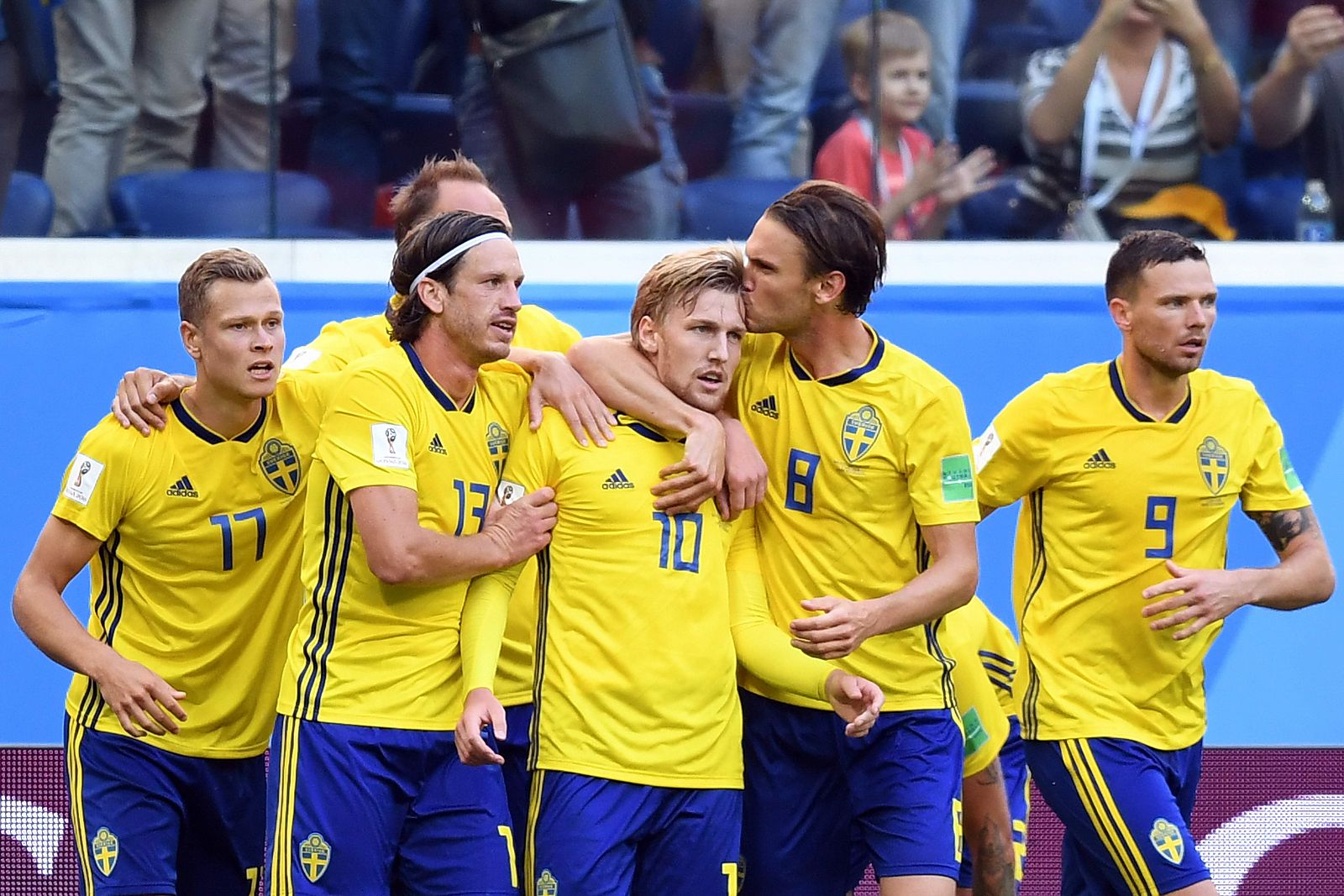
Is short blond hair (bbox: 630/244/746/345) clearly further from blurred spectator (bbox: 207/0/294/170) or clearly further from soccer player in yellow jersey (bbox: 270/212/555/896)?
blurred spectator (bbox: 207/0/294/170)

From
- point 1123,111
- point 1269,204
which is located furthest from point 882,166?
point 1269,204

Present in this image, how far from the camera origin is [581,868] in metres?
3.72

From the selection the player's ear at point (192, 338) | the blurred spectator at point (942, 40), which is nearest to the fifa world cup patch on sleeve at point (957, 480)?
the player's ear at point (192, 338)

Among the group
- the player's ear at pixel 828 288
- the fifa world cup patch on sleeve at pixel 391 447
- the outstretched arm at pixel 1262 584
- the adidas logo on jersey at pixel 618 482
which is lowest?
the outstretched arm at pixel 1262 584

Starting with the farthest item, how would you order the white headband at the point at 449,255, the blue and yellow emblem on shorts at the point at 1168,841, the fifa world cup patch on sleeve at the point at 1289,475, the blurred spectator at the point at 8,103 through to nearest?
the blurred spectator at the point at 8,103 < the fifa world cup patch on sleeve at the point at 1289,475 < the blue and yellow emblem on shorts at the point at 1168,841 < the white headband at the point at 449,255

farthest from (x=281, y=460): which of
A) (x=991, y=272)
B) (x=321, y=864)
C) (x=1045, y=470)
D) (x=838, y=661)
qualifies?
(x=991, y=272)

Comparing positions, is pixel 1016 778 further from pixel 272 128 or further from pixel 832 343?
pixel 272 128

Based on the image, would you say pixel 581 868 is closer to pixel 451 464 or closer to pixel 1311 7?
pixel 451 464

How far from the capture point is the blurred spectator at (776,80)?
21.2ft

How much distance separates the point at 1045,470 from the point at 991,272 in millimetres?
2060

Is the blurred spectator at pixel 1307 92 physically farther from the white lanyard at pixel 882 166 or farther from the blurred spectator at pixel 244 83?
the blurred spectator at pixel 244 83

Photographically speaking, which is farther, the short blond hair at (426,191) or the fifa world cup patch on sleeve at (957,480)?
the short blond hair at (426,191)

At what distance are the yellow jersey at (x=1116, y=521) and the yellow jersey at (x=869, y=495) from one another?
508 millimetres

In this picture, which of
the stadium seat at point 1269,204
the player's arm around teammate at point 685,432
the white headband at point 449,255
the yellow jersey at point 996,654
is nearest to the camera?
the player's arm around teammate at point 685,432
